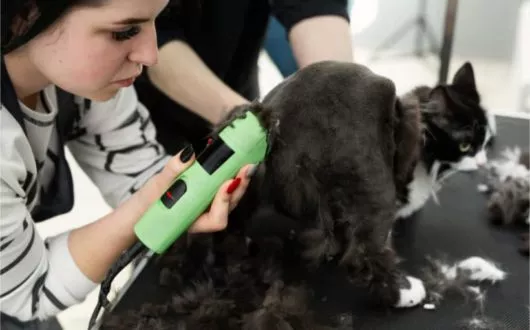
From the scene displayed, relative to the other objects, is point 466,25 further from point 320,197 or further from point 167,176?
point 167,176

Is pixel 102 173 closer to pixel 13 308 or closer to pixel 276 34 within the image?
pixel 13 308

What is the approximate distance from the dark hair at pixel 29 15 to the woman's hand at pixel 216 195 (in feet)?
0.60

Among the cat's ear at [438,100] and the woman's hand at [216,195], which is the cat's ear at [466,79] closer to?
the cat's ear at [438,100]

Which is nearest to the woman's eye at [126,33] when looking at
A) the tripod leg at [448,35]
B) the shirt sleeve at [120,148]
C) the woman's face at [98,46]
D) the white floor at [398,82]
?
the woman's face at [98,46]

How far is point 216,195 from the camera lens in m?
0.67

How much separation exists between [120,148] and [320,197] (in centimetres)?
32

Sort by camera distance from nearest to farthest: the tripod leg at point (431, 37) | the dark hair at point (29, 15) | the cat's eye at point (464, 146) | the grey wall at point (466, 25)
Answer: the dark hair at point (29, 15) → the cat's eye at point (464, 146) → the grey wall at point (466, 25) → the tripod leg at point (431, 37)

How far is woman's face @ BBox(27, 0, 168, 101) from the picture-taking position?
0.58m

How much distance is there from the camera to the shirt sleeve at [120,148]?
890 mm

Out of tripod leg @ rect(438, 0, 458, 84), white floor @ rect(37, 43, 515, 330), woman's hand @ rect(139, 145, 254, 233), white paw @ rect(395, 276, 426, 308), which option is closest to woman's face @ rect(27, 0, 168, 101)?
woman's hand @ rect(139, 145, 254, 233)

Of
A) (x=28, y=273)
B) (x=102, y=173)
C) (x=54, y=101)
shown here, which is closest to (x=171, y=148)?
(x=102, y=173)

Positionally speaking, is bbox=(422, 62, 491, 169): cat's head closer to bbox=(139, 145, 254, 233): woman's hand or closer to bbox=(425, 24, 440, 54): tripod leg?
bbox=(139, 145, 254, 233): woman's hand

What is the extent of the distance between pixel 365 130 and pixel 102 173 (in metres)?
0.41

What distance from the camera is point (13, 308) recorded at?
28.5 inches
